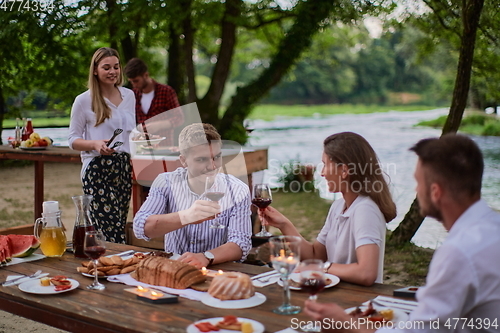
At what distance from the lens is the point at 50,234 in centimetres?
282

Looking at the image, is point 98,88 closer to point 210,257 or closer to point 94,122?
point 94,122

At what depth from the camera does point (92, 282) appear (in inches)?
92.6

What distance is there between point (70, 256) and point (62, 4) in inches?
306

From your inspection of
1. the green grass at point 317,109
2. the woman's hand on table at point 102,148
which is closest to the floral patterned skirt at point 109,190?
the woman's hand on table at point 102,148

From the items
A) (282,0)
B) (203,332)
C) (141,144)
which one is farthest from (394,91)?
(203,332)

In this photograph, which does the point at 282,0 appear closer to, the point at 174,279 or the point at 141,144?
the point at 141,144

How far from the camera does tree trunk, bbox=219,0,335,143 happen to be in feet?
34.9

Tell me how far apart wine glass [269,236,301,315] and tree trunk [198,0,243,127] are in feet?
28.7

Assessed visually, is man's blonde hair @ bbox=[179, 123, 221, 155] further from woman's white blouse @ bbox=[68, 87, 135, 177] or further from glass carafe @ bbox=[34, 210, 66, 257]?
woman's white blouse @ bbox=[68, 87, 135, 177]

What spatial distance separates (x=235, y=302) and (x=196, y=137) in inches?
43.0

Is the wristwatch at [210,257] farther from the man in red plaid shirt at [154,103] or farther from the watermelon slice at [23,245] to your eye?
the man in red plaid shirt at [154,103]

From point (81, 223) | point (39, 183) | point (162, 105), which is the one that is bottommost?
point (39, 183)

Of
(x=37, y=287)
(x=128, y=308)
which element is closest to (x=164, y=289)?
(x=128, y=308)

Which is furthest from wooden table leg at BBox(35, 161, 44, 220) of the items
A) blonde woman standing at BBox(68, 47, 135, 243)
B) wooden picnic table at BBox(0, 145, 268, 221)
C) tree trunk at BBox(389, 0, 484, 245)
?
tree trunk at BBox(389, 0, 484, 245)
